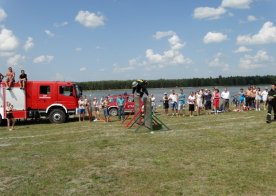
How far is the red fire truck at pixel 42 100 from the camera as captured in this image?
21656mm

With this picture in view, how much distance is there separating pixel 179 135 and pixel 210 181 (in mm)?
6384

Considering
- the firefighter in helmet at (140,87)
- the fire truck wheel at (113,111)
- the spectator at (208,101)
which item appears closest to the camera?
the firefighter in helmet at (140,87)

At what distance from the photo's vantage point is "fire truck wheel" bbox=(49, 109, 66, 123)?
2229cm

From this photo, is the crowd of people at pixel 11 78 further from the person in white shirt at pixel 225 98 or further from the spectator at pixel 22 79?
the person in white shirt at pixel 225 98

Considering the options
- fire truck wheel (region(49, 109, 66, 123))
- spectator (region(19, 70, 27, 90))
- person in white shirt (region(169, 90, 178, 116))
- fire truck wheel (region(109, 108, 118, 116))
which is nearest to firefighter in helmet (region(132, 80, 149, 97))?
fire truck wheel (region(49, 109, 66, 123))

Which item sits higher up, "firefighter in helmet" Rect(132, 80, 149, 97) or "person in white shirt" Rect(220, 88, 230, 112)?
"firefighter in helmet" Rect(132, 80, 149, 97)

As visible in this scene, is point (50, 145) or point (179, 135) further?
point (179, 135)

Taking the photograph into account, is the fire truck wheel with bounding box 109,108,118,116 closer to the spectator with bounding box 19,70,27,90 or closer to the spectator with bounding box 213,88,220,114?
the spectator with bounding box 213,88,220,114

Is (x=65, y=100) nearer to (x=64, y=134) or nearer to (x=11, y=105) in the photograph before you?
(x=11, y=105)

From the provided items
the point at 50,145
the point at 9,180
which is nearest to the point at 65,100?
the point at 50,145

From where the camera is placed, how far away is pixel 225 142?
12.6 m

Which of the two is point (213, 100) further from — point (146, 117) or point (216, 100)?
point (146, 117)

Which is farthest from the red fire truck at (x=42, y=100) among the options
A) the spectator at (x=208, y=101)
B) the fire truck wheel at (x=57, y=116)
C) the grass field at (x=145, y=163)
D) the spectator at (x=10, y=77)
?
the spectator at (x=208, y=101)

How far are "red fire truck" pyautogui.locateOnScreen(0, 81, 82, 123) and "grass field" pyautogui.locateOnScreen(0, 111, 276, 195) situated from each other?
6.80 metres
